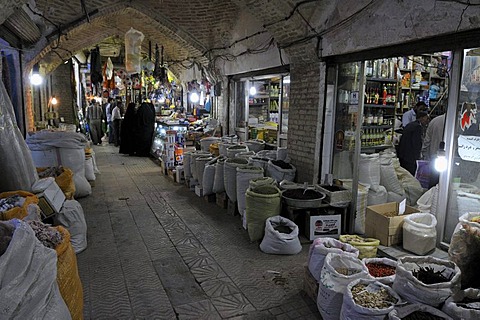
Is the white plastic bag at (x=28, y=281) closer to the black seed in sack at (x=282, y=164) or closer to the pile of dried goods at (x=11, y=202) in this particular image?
the pile of dried goods at (x=11, y=202)

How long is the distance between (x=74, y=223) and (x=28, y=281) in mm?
2739

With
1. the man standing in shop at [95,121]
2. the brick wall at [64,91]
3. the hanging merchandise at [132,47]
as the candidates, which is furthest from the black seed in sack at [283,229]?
the brick wall at [64,91]

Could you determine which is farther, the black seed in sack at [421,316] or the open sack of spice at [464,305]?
the black seed in sack at [421,316]

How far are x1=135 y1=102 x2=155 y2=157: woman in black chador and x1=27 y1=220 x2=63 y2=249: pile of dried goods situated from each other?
9304mm

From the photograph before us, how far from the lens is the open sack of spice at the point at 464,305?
228cm

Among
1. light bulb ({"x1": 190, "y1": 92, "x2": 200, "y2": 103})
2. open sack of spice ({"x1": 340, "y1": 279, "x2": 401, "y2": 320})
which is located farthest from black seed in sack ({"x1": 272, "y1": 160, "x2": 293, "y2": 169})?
light bulb ({"x1": 190, "y1": 92, "x2": 200, "y2": 103})

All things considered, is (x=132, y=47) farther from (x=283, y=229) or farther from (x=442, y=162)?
(x=442, y=162)

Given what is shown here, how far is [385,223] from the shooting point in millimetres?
4504

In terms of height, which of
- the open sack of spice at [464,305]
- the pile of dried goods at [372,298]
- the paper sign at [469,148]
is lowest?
the pile of dried goods at [372,298]

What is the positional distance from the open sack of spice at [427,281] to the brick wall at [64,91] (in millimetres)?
15490

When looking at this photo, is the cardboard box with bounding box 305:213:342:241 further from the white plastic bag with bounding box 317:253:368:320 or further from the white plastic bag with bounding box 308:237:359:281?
the white plastic bag with bounding box 317:253:368:320

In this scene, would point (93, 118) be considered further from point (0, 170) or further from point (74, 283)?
point (74, 283)

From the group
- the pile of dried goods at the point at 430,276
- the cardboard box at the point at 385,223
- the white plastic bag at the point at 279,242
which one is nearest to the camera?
the pile of dried goods at the point at 430,276

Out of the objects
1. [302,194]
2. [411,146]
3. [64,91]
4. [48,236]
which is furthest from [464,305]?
[64,91]
